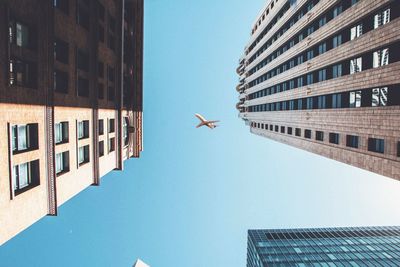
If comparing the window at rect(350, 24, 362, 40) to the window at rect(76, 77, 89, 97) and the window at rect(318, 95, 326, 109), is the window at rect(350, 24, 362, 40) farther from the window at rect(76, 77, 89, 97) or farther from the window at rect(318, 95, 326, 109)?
the window at rect(76, 77, 89, 97)

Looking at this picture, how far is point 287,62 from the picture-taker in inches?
1726

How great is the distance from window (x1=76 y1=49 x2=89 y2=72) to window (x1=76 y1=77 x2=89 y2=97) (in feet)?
3.24

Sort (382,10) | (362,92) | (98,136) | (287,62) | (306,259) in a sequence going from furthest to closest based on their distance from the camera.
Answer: (306,259)
(287,62)
(98,136)
(362,92)
(382,10)

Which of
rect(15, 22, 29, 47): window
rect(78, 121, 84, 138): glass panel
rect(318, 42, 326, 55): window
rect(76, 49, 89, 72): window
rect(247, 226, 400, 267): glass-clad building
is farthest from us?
rect(247, 226, 400, 267): glass-clad building

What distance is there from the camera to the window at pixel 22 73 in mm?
16719

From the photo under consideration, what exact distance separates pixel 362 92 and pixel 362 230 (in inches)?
2205

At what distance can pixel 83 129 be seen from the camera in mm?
26969

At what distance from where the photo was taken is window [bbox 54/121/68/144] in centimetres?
2211

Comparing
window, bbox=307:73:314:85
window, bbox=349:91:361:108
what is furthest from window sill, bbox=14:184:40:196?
window, bbox=307:73:314:85

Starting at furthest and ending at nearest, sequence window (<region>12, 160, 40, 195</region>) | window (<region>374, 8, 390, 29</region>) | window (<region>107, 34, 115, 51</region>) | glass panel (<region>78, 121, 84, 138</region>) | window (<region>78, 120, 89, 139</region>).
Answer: window (<region>107, 34, 115, 51</region>)
window (<region>78, 120, 89, 139</region>)
glass panel (<region>78, 121, 84, 138</region>)
window (<region>374, 8, 390, 29</region>)
window (<region>12, 160, 40, 195</region>)

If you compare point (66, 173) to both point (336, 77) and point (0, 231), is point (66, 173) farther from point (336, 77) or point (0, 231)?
point (336, 77)

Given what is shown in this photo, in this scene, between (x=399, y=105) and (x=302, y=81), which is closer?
(x=399, y=105)

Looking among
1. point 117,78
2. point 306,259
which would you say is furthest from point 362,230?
point 117,78

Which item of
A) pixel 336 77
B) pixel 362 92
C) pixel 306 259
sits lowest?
pixel 306 259
